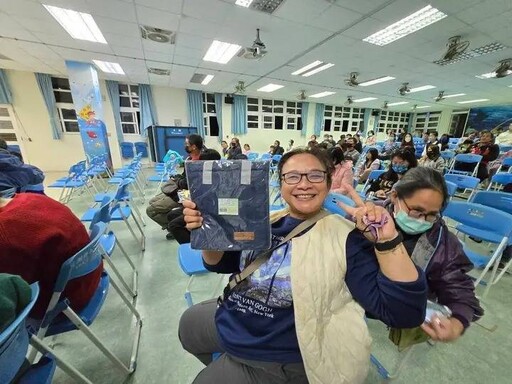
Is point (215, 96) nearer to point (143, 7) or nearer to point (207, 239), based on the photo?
point (143, 7)

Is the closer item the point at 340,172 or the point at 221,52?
the point at 340,172

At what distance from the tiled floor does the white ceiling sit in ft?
12.2

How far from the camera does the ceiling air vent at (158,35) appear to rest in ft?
12.7

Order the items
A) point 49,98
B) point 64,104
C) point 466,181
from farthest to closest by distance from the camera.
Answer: point 64,104, point 49,98, point 466,181

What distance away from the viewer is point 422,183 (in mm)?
967

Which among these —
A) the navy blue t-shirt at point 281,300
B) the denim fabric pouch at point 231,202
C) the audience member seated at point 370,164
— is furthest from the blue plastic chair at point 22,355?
the audience member seated at point 370,164

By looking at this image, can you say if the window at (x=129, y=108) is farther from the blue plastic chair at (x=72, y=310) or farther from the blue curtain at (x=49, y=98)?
the blue plastic chair at (x=72, y=310)


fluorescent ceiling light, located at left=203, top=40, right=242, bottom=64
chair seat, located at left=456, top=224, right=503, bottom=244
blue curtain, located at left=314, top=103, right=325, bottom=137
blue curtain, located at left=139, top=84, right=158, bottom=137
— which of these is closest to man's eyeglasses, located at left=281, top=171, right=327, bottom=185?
chair seat, located at left=456, top=224, right=503, bottom=244

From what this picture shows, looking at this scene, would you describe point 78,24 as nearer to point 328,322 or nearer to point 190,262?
point 190,262

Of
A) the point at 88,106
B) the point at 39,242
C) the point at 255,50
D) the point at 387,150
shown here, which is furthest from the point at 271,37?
the point at 88,106

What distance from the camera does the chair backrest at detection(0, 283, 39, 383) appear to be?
53 cm

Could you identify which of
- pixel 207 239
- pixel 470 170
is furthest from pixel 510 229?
pixel 470 170

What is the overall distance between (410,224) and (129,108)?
9.77 meters

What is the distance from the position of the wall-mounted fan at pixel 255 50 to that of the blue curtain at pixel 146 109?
15.9 ft
